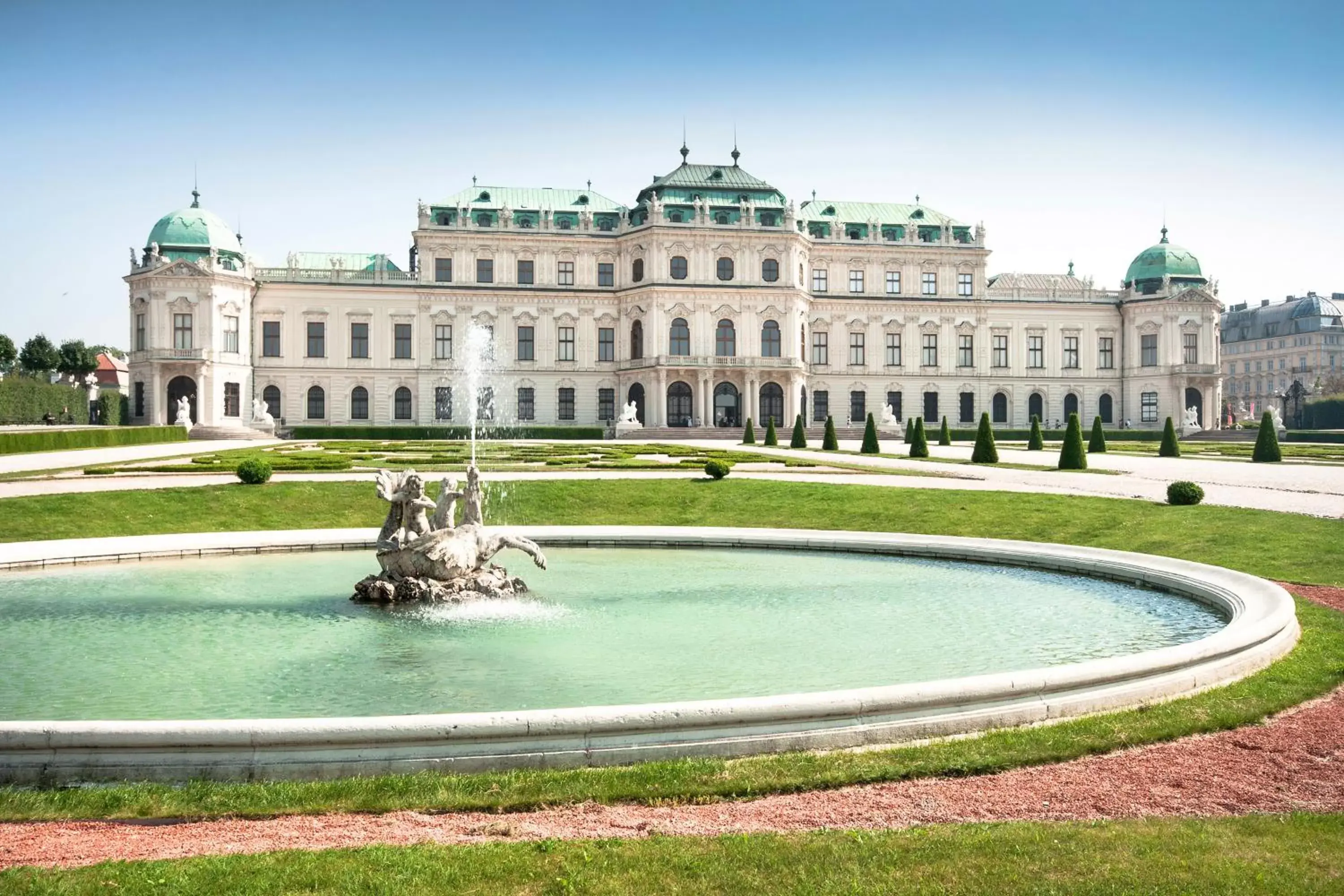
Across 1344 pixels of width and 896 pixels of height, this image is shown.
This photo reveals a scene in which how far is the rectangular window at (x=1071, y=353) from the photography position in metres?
73.2

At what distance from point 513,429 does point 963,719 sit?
56.8 meters

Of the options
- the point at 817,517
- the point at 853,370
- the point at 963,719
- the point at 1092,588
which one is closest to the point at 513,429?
the point at 853,370

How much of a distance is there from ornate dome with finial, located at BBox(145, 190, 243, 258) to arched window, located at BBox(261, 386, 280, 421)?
8310 millimetres

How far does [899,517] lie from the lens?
70.0 ft

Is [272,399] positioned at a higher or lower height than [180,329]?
lower

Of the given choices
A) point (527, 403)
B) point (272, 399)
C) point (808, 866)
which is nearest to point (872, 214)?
point (527, 403)

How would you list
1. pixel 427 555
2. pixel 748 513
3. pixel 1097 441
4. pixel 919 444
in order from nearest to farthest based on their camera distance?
pixel 427 555, pixel 748 513, pixel 919 444, pixel 1097 441

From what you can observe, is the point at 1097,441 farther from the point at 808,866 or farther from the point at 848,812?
the point at 808,866

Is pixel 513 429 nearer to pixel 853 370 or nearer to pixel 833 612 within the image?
pixel 853 370

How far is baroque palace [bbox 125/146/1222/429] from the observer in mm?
63531

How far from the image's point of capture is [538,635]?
11.2 meters

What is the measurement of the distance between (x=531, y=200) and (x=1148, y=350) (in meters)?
42.6

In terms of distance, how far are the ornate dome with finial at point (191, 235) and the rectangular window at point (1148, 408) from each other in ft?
195

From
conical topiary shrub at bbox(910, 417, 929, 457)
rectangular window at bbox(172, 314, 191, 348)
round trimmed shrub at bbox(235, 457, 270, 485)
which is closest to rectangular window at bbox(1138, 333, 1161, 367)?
conical topiary shrub at bbox(910, 417, 929, 457)
